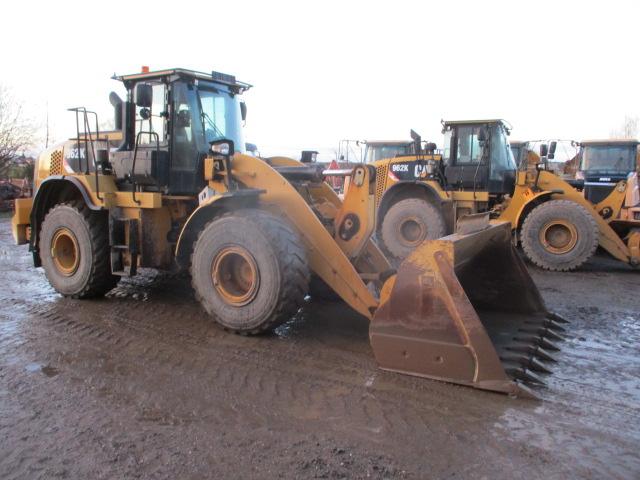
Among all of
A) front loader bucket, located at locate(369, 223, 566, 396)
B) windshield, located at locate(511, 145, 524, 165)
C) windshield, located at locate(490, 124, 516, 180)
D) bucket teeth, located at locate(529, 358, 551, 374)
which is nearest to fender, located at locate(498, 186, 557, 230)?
windshield, located at locate(490, 124, 516, 180)

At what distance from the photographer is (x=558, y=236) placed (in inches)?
346

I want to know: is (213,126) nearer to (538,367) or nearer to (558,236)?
(538,367)

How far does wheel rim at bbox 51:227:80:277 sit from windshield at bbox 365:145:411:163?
8.64 m

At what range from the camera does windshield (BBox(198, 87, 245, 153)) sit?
18.6ft

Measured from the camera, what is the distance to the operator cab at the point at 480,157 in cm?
944

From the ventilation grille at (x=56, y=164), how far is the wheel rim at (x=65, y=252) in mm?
832

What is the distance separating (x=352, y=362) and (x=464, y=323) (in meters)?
1.03

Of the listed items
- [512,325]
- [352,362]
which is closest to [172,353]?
[352,362]

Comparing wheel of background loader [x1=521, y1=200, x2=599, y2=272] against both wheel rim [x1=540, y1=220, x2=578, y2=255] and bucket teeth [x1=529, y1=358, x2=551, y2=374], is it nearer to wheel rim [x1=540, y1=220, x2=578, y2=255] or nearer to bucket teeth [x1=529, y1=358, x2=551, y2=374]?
wheel rim [x1=540, y1=220, x2=578, y2=255]

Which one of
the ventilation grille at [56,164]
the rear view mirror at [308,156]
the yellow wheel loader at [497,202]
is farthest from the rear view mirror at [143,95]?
the yellow wheel loader at [497,202]

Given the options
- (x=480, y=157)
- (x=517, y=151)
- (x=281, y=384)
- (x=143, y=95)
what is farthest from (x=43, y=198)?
(x=517, y=151)

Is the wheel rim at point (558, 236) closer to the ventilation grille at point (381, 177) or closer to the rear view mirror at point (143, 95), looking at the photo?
the ventilation grille at point (381, 177)

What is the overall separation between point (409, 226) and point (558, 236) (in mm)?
2555

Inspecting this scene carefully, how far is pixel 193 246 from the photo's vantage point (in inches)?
207
